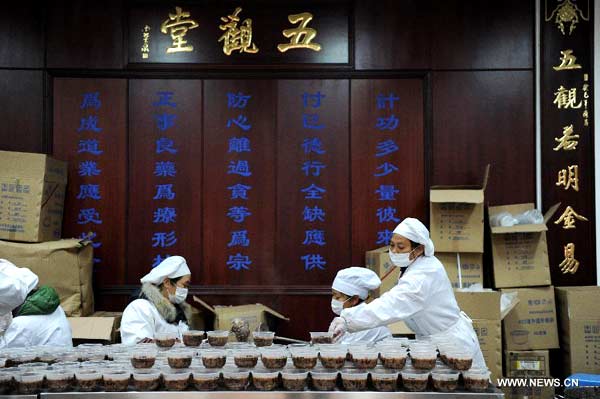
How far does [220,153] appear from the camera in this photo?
18.3 feet

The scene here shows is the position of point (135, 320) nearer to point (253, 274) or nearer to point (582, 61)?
point (253, 274)

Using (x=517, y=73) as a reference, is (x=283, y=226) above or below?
below

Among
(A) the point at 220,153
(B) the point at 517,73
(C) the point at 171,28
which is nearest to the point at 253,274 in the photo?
(A) the point at 220,153

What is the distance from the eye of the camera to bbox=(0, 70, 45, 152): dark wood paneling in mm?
5508

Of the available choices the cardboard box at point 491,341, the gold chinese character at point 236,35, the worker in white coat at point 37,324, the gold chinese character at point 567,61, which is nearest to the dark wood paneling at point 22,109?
the gold chinese character at point 236,35

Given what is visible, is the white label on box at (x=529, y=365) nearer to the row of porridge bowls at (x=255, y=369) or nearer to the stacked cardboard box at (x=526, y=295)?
the stacked cardboard box at (x=526, y=295)

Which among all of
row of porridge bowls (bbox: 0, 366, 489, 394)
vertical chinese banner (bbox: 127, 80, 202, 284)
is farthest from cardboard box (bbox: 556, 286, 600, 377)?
vertical chinese banner (bbox: 127, 80, 202, 284)

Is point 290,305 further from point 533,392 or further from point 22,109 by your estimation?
point 22,109

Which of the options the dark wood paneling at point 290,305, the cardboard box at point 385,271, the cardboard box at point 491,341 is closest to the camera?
the cardboard box at point 491,341

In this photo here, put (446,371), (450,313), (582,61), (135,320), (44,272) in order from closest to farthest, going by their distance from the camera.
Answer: (446,371) → (450,313) → (135,320) → (44,272) → (582,61)

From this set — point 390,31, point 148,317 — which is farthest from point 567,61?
point 148,317

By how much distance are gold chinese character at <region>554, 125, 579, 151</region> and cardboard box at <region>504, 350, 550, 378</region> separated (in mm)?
1625

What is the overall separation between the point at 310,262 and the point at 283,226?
1.19 feet

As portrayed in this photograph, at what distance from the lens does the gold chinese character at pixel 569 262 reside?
5504mm
